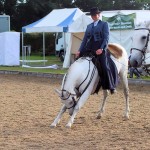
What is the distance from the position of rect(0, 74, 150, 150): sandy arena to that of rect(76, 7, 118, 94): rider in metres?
0.84

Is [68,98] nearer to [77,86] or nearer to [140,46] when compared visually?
[77,86]

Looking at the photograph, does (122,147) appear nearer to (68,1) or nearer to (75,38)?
(75,38)

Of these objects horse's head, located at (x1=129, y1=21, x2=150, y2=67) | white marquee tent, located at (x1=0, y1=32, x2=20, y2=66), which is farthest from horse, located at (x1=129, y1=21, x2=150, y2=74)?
white marquee tent, located at (x1=0, y1=32, x2=20, y2=66)

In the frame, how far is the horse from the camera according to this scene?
7.55 metres

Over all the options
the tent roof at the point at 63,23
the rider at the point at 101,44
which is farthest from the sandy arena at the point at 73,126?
the tent roof at the point at 63,23

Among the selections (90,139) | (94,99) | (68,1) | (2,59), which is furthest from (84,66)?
(68,1)

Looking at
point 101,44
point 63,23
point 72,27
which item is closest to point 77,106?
point 101,44

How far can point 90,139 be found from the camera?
693 cm

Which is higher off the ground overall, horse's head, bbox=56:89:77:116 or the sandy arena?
horse's head, bbox=56:89:77:116

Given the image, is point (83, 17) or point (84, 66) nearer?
point (84, 66)

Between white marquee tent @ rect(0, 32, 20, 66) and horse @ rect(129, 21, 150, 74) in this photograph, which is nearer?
horse @ rect(129, 21, 150, 74)

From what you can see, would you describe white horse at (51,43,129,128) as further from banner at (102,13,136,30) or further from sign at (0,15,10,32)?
sign at (0,15,10,32)

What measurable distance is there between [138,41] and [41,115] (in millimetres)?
2799

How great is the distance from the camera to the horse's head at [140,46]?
7551 mm
